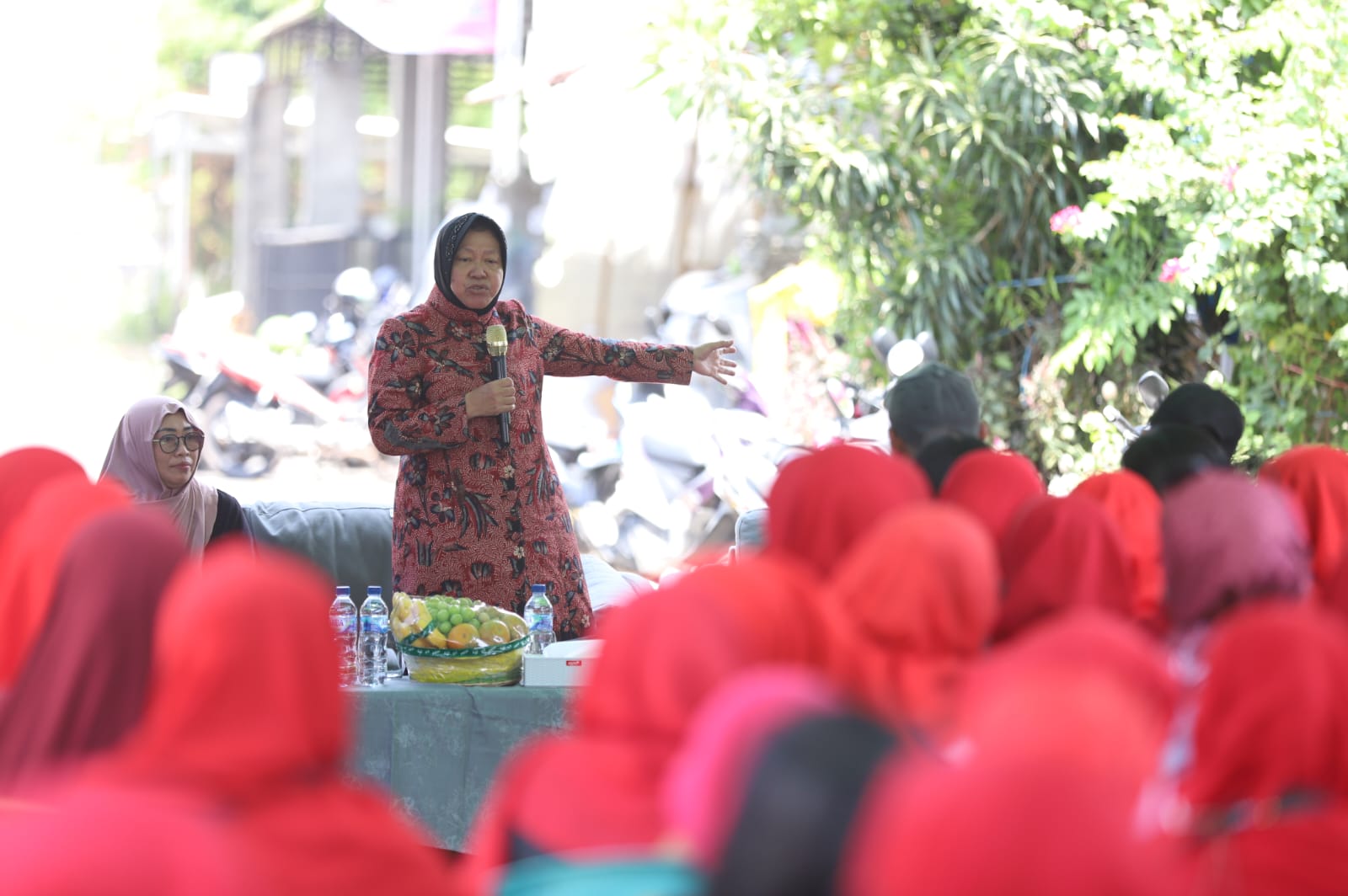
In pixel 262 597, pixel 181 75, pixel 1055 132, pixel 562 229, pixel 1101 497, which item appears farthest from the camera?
pixel 181 75

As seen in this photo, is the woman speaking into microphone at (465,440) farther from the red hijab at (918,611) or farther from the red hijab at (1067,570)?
the red hijab at (918,611)

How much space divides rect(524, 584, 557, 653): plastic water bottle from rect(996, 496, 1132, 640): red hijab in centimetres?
145

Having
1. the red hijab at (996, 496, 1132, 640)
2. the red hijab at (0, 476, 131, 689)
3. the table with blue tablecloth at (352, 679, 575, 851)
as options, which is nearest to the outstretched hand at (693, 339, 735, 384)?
the table with blue tablecloth at (352, 679, 575, 851)

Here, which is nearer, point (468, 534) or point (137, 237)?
point (468, 534)

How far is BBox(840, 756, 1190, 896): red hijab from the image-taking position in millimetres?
1112

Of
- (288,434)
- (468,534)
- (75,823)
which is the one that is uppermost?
(75,823)

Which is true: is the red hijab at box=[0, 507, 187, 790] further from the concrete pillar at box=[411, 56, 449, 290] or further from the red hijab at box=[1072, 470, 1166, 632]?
the concrete pillar at box=[411, 56, 449, 290]

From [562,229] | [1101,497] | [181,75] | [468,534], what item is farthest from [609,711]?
[181,75]

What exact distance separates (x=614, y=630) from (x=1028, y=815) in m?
0.62

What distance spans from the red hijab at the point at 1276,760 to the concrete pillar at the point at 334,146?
13868 mm

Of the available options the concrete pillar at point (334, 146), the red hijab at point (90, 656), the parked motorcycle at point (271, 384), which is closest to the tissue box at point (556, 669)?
the red hijab at point (90, 656)

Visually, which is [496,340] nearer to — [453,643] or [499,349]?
[499,349]

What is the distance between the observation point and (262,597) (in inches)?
62.1

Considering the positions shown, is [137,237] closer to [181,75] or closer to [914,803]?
[181,75]
